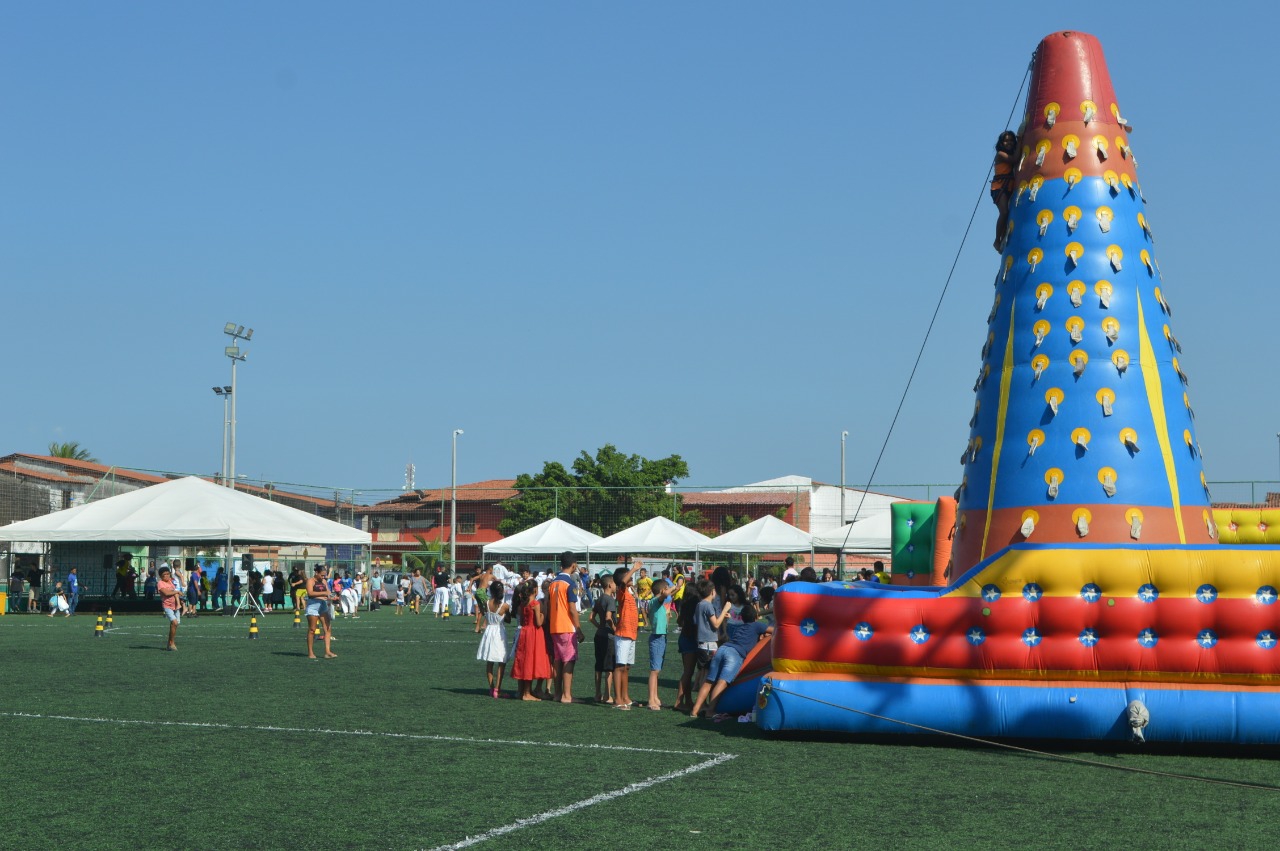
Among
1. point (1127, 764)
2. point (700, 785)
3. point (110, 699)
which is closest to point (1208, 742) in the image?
point (1127, 764)

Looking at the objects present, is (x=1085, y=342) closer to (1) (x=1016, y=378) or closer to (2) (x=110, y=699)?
(1) (x=1016, y=378)

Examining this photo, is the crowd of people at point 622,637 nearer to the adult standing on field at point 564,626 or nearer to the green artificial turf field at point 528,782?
the adult standing on field at point 564,626

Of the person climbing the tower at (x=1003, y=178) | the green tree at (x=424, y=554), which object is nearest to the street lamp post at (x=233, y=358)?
the green tree at (x=424, y=554)

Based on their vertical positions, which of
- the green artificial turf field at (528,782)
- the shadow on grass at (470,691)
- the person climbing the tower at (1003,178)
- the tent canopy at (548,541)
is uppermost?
the person climbing the tower at (1003,178)

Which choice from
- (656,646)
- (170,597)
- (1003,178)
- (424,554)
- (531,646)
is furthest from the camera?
(424,554)

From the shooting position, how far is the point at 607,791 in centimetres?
936

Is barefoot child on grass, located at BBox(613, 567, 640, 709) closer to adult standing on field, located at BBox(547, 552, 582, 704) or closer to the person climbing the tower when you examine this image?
adult standing on field, located at BBox(547, 552, 582, 704)

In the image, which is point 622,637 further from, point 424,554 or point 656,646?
point 424,554

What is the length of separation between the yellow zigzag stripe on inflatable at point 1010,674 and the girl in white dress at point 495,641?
4923 mm

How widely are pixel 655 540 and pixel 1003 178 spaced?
22531 millimetres

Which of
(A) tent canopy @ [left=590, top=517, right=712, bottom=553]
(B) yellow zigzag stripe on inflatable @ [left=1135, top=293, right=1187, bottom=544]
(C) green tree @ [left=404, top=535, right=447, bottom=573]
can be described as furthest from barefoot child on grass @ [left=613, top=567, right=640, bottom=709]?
(C) green tree @ [left=404, top=535, right=447, bottom=573]

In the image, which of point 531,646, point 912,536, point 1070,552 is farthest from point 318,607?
point 1070,552

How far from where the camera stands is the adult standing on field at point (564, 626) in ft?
50.6

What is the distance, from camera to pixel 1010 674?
37.0 ft
